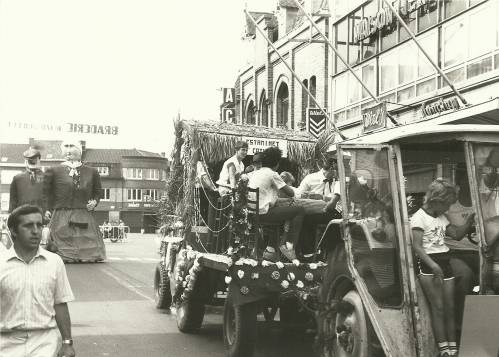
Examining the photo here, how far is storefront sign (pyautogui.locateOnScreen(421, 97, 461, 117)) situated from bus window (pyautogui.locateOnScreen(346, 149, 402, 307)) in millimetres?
14077

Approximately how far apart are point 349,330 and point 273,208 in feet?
8.54

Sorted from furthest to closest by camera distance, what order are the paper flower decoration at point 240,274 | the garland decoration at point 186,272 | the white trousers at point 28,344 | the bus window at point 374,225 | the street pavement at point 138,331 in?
the garland decoration at point 186,272, the street pavement at point 138,331, the paper flower decoration at point 240,274, the bus window at point 374,225, the white trousers at point 28,344

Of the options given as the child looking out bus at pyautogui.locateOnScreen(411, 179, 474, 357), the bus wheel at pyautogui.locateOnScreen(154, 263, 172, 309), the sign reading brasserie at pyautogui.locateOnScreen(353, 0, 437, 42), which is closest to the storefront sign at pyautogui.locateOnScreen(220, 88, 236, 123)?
the sign reading brasserie at pyautogui.locateOnScreen(353, 0, 437, 42)

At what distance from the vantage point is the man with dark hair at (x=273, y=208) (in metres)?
8.16

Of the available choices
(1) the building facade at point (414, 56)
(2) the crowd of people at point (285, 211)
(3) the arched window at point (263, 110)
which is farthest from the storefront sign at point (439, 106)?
(3) the arched window at point (263, 110)

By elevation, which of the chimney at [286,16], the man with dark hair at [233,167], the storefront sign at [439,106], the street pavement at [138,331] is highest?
the chimney at [286,16]

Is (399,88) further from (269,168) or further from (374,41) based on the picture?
(269,168)

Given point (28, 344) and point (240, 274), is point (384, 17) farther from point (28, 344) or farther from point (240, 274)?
point (28, 344)

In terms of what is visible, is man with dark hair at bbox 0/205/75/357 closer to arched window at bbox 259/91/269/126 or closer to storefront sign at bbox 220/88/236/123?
arched window at bbox 259/91/269/126

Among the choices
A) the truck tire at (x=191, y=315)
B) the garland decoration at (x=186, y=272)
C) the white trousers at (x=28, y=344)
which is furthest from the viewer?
the truck tire at (x=191, y=315)

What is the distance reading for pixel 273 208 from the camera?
324 inches

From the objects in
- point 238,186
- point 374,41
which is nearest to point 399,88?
point 374,41

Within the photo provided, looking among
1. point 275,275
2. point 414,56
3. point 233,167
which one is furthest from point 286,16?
point 275,275

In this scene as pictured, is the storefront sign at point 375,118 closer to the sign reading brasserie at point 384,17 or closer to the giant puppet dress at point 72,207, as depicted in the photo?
the sign reading brasserie at point 384,17
